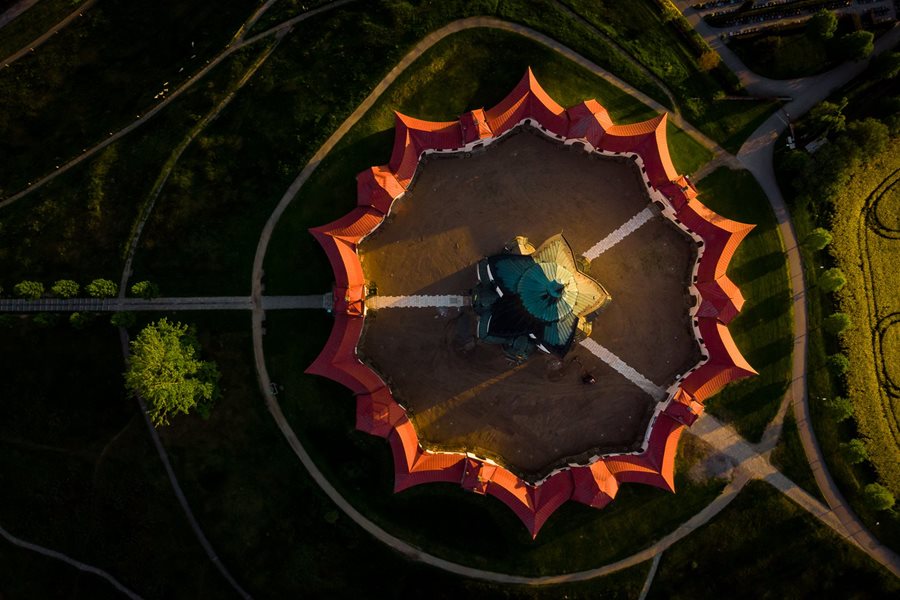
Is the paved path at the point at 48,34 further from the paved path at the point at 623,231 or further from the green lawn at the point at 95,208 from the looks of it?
the paved path at the point at 623,231

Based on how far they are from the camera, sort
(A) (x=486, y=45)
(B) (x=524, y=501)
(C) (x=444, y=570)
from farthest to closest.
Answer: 1. (A) (x=486, y=45)
2. (C) (x=444, y=570)
3. (B) (x=524, y=501)

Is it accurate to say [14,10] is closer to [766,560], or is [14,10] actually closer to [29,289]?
[29,289]

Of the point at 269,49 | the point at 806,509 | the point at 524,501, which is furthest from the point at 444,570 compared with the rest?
the point at 269,49

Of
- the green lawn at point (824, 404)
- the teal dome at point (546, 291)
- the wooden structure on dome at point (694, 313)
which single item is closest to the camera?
the teal dome at point (546, 291)

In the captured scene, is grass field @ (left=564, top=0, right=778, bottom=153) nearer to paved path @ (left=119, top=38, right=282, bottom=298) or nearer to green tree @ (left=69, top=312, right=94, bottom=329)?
paved path @ (left=119, top=38, right=282, bottom=298)

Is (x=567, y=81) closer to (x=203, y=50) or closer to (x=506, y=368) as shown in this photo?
(x=506, y=368)

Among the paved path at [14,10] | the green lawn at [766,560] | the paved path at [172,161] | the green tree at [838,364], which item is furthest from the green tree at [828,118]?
the paved path at [14,10]

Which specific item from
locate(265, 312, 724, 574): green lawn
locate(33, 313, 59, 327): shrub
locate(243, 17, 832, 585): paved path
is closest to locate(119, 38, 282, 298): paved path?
locate(33, 313, 59, 327): shrub
